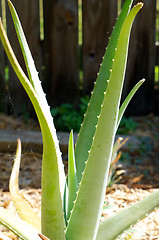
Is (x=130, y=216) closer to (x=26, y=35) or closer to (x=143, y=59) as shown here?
(x=26, y=35)

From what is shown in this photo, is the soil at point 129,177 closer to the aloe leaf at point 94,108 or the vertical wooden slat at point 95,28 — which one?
the aloe leaf at point 94,108

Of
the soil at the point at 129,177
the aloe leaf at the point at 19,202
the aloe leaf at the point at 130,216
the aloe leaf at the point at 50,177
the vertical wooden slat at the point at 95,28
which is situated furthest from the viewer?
the vertical wooden slat at the point at 95,28

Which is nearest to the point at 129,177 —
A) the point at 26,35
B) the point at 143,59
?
the point at 143,59

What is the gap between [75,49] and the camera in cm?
394

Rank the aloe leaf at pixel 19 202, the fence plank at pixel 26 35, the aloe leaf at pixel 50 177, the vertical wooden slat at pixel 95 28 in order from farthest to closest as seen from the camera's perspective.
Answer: the vertical wooden slat at pixel 95 28, the fence plank at pixel 26 35, the aloe leaf at pixel 19 202, the aloe leaf at pixel 50 177

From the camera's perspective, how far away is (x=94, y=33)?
390cm

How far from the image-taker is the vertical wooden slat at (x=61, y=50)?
386 centimetres

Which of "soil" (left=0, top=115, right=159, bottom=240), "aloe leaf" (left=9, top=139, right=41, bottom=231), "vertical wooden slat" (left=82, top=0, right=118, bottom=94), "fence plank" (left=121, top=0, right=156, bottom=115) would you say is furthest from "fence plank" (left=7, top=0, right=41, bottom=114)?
"aloe leaf" (left=9, top=139, right=41, bottom=231)

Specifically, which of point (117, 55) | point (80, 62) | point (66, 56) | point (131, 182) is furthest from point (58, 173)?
point (80, 62)

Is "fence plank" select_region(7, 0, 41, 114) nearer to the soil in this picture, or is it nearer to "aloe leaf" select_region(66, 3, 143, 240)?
the soil

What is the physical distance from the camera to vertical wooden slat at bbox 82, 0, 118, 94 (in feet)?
12.6

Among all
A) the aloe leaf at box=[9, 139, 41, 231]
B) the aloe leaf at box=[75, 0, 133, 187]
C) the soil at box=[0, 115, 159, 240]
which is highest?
the aloe leaf at box=[75, 0, 133, 187]

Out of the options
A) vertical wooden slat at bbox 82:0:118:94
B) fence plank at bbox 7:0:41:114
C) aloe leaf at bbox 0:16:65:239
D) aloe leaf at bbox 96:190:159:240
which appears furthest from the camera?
vertical wooden slat at bbox 82:0:118:94

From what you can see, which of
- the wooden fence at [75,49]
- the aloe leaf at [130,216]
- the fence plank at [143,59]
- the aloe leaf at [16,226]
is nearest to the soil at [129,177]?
the fence plank at [143,59]
